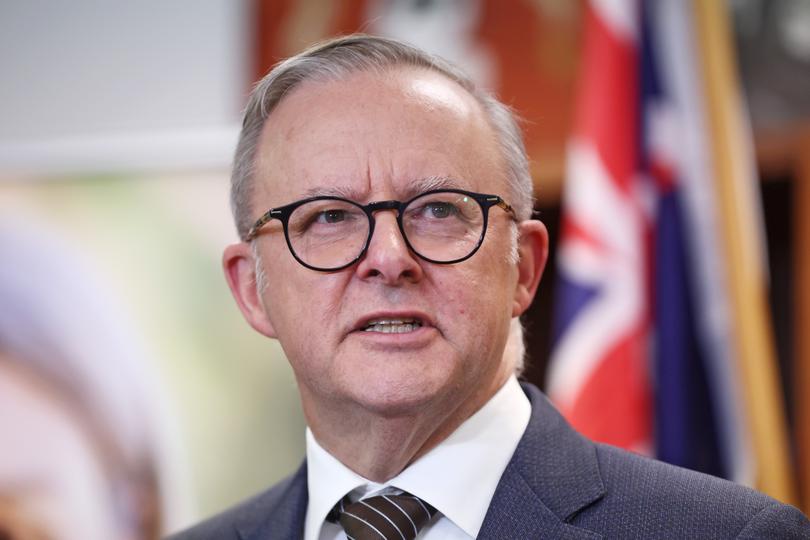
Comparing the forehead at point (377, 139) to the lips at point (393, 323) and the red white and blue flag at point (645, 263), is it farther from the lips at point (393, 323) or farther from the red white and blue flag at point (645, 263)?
the red white and blue flag at point (645, 263)

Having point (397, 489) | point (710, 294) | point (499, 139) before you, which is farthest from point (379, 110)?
point (710, 294)

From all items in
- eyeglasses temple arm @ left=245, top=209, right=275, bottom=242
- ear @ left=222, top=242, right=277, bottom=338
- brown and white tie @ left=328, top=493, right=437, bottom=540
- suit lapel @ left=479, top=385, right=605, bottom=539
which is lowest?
brown and white tie @ left=328, top=493, right=437, bottom=540

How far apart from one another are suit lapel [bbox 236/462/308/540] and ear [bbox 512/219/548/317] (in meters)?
0.50

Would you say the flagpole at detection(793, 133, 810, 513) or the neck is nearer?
the neck

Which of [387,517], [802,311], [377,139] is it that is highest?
[377,139]

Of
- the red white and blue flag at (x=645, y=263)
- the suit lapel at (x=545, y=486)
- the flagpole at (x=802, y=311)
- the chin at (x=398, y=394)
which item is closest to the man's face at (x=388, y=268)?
the chin at (x=398, y=394)

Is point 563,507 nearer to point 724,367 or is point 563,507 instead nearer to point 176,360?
point 724,367

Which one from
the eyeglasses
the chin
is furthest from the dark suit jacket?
the eyeglasses

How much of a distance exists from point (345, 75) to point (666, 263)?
4.55 ft

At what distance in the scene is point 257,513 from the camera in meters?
1.84

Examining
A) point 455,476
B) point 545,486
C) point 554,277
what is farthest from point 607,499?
point 554,277

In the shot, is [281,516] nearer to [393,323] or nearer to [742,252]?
[393,323]

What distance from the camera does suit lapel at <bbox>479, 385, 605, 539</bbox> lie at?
1467 millimetres

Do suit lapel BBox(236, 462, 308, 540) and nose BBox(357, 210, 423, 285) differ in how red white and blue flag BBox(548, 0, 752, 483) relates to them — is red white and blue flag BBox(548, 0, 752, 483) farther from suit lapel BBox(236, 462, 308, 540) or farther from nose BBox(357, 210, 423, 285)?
nose BBox(357, 210, 423, 285)
